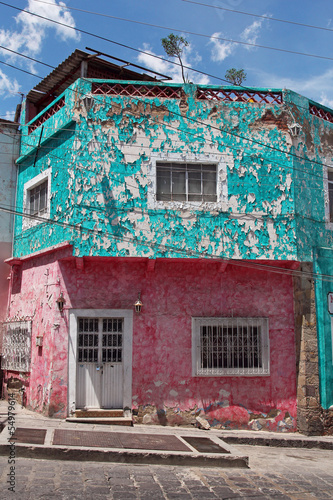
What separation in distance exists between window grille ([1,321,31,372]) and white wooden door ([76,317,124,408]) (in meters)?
1.69

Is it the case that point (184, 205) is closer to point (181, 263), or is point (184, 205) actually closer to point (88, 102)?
point (181, 263)

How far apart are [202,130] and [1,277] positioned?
22.2 ft

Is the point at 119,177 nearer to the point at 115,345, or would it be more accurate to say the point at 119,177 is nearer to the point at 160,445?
the point at 115,345

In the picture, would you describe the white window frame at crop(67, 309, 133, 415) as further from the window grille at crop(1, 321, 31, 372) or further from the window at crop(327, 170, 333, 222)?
the window at crop(327, 170, 333, 222)

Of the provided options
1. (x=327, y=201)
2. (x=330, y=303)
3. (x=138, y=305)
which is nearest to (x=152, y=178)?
(x=138, y=305)

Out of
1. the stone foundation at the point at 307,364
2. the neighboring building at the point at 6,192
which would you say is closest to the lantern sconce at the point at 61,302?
the neighboring building at the point at 6,192

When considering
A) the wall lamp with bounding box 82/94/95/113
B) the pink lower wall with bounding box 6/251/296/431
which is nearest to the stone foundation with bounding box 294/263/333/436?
the pink lower wall with bounding box 6/251/296/431

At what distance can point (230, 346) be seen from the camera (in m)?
11.1

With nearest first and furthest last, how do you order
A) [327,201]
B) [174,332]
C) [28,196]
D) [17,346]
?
[174,332]
[327,201]
[17,346]
[28,196]

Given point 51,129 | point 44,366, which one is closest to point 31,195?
point 51,129

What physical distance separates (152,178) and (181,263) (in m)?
2.02

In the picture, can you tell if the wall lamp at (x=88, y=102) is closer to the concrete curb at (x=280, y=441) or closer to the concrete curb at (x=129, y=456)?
the concrete curb at (x=129, y=456)

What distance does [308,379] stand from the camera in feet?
36.0

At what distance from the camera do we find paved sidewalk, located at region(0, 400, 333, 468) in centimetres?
734
